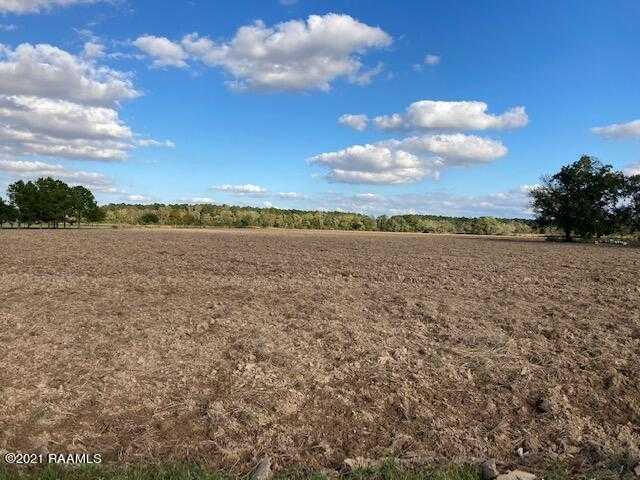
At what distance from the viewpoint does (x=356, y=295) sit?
14672mm

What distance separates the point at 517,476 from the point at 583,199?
71.2m

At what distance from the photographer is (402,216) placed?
6890 inches

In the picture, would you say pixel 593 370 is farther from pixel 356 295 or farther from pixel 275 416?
pixel 356 295

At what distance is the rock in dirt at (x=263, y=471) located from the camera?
5258 mm

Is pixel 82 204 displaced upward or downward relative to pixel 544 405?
upward

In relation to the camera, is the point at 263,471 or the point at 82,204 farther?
the point at 82,204

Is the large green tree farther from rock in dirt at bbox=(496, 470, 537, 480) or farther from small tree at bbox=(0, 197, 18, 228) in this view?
small tree at bbox=(0, 197, 18, 228)

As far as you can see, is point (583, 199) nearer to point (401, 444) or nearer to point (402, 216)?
point (401, 444)

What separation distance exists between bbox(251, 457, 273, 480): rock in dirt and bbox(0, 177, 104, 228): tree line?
109 m

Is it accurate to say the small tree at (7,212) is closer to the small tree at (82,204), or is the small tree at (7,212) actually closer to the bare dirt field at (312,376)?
the small tree at (82,204)

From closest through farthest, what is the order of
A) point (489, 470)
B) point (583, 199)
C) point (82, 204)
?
1. point (489, 470)
2. point (583, 199)
3. point (82, 204)

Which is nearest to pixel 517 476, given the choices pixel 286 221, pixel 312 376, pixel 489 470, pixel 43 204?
pixel 489 470

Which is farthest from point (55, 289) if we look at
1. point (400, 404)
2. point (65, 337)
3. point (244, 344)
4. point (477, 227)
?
point (477, 227)

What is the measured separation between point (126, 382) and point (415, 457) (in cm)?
453
